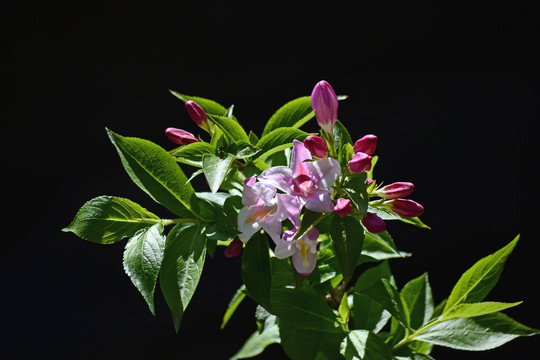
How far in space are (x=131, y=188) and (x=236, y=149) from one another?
1119mm

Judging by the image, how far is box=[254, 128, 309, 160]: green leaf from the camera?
68 cm

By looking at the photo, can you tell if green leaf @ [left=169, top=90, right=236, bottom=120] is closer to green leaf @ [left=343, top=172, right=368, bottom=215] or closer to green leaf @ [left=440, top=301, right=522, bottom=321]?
green leaf @ [left=343, top=172, right=368, bottom=215]

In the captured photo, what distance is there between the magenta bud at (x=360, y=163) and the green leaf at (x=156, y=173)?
0.20 meters

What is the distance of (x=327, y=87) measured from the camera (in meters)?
0.68

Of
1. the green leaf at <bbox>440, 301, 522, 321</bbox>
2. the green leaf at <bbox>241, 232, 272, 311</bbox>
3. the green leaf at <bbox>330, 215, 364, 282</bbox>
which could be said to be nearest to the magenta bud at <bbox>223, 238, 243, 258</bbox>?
the green leaf at <bbox>241, 232, 272, 311</bbox>

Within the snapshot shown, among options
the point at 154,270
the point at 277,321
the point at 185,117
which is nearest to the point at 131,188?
the point at 185,117

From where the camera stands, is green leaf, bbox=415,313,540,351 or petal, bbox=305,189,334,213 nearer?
petal, bbox=305,189,334,213

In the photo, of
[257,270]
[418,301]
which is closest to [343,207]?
[257,270]

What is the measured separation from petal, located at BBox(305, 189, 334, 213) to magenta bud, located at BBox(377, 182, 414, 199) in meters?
0.09

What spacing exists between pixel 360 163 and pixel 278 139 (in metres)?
0.12

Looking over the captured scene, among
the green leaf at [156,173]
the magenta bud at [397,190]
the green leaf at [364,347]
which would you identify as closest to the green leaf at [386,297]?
the green leaf at [364,347]

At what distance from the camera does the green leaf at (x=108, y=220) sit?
69 cm

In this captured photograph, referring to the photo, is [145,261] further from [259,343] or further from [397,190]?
[259,343]

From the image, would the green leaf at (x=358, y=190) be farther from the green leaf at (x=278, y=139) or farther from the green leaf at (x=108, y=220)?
the green leaf at (x=108, y=220)
